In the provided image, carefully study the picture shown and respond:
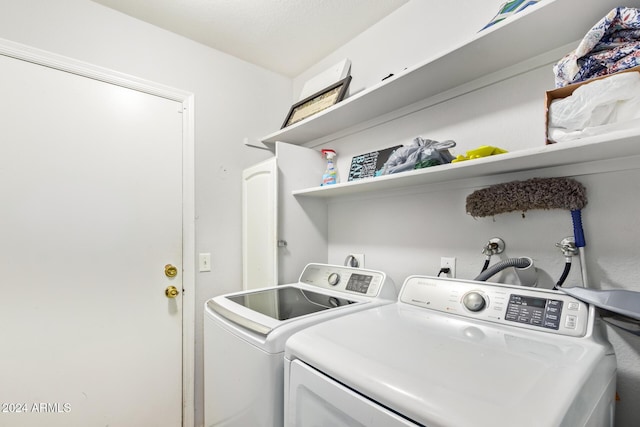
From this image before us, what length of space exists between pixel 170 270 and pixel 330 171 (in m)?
1.18

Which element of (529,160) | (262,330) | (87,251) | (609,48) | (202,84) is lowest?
(262,330)

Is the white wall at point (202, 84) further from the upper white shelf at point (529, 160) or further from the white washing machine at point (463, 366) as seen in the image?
the white washing machine at point (463, 366)

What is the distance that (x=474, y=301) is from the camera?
3.28ft

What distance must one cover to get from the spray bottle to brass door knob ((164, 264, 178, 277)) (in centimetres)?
109

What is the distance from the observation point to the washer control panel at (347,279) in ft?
4.38

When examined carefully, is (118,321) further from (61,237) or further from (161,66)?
(161,66)

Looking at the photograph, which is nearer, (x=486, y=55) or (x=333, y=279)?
(x=486, y=55)

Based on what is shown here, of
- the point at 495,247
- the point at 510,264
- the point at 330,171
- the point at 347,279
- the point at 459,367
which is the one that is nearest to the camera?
the point at 459,367

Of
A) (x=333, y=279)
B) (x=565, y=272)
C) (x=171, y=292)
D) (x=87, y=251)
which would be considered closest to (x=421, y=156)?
(x=565, y=272)

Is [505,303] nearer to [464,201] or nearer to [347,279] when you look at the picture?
[464,201]

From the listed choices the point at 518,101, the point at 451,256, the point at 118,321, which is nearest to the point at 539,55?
the point at 518,101

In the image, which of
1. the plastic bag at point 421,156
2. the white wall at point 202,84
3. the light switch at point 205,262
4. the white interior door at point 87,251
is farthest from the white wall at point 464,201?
the white interior door at point 87,251

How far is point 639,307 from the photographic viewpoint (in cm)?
74

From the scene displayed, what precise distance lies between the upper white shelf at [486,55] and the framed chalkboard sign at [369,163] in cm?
22
